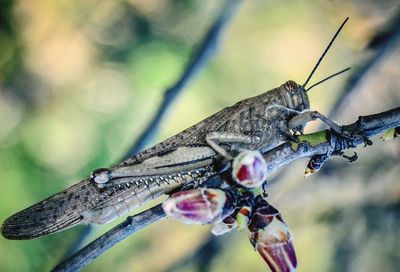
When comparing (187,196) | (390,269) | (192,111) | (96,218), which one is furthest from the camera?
A: (192,111)

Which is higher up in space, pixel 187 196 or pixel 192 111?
pixel 192 111

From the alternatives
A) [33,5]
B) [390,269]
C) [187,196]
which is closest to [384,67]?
[390,269]

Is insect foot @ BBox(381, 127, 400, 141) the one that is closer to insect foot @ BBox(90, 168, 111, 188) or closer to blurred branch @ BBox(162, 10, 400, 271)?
insect foot @ BBox(90, 168, 111, 188)

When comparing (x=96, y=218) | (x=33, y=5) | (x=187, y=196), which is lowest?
(x=187, y=196)

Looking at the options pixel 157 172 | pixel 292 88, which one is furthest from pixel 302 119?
pixel 157 172

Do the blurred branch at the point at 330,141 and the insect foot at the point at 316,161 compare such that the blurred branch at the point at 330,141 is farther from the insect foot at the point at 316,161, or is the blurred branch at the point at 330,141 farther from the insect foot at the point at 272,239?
the insect foot at the point at 272,239

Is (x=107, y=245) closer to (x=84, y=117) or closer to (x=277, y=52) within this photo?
(x=84, y=117)
